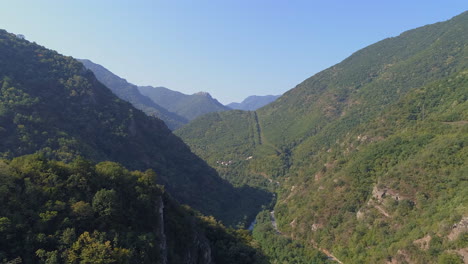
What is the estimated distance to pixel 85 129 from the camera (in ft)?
295

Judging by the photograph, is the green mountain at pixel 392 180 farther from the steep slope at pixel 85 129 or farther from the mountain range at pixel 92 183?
the steep slope at pixel 85 129

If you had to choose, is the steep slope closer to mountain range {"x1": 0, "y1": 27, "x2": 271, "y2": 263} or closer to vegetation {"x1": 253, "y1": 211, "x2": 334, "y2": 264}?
mountain range {"x1": 0, "y1": 27, "x2": 271, "y2": 263}

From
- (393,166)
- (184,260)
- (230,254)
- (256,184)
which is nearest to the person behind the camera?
(184,260)

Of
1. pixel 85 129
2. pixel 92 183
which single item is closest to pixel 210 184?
pixel 85 129

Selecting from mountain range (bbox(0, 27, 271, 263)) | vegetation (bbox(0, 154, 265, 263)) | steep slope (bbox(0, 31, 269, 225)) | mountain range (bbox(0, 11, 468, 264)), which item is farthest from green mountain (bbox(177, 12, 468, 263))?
vegetation (bbox(0, 154, 265, 263))

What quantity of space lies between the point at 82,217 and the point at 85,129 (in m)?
70.7

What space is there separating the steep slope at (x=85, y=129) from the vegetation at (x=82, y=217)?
44.5 meters

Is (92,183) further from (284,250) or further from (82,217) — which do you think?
(284,250)

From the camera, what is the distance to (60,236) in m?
26.0

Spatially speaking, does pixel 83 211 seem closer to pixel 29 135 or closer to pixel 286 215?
pixel 29 135

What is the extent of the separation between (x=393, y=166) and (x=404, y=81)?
4186 inches

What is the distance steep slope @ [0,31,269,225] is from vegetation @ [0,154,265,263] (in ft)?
146

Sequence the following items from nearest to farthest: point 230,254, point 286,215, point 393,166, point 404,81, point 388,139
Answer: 1. point 230,254
2. point 393,166
3. point 388,139
4. point 286,215
5. point 404,81

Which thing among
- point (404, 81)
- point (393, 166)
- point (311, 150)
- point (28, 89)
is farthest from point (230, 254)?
point (404, 81)
